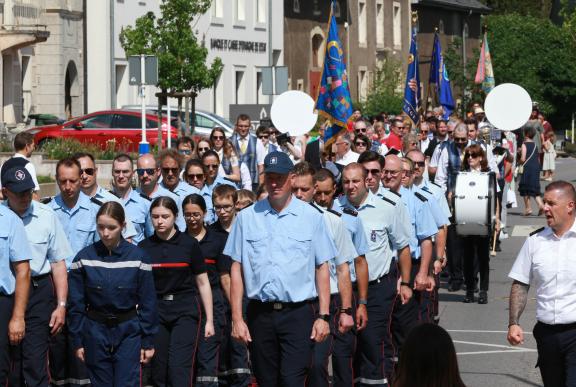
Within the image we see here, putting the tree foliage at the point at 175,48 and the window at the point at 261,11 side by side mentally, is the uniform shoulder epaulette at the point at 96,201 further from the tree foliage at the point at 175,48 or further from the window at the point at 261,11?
the window at the point at 261,11

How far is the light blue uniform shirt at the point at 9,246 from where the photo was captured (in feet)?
31.2

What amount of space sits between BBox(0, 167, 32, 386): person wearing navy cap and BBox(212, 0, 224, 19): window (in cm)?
4636

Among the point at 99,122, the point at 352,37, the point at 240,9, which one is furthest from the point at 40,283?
the point at 352,37

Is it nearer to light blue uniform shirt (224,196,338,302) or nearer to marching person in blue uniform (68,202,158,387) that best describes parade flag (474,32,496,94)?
marching person in blue uniform (68,202,158,387)

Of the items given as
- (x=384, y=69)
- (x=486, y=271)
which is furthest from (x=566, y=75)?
(x=486, y=271)

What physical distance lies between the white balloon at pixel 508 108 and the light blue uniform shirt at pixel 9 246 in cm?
1295

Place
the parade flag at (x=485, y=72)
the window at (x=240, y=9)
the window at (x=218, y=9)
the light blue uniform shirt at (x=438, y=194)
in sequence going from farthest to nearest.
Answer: the window at (x=240, y=9)
the window at (x=218, y=9)
the parade flag at (x=485, y=72)
the light blue uniform shirt at (x=438, y=194)

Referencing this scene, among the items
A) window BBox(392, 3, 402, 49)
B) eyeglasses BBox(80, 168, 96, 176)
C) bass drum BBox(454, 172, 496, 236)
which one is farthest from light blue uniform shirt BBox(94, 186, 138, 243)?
window BBox(392, 3, 402, 49)

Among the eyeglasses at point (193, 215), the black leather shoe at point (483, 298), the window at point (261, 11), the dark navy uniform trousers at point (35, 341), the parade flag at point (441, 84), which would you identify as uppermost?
the window at point (261, 11)

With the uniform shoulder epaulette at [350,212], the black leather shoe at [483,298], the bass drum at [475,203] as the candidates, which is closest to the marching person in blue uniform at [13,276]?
the uniform shoulder epaulette at [350,212]

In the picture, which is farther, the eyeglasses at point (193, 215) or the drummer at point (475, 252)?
the drummer at point (475, 252)

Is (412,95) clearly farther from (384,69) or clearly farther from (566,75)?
(566,75)

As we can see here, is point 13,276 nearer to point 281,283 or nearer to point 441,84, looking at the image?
point 281,283

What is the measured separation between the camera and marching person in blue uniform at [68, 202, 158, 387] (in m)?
9.78
